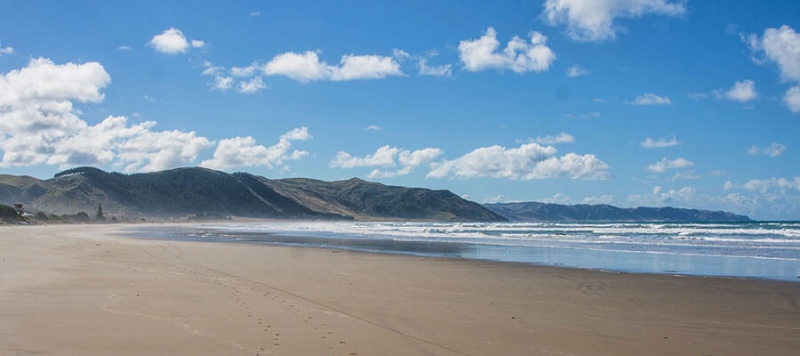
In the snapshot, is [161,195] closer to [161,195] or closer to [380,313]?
[161,195]

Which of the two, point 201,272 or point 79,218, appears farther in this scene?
point 79,218

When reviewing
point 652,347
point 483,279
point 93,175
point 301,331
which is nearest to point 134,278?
point 301,331

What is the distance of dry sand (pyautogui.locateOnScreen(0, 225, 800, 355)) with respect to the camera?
Result: 7.37 m

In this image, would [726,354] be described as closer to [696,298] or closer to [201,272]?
[696,298]

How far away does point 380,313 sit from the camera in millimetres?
9859

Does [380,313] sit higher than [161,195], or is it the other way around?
[161,195]

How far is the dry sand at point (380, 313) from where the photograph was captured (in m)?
7.37

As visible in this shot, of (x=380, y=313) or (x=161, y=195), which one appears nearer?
(x=380, y=313)

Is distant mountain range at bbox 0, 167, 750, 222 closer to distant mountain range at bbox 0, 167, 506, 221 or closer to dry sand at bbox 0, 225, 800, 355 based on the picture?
distant mountain range at bbox 0, 167, 506, 221

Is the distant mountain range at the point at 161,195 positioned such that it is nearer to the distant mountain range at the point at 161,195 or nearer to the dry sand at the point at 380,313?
the distant mountain range at the point at 161,195

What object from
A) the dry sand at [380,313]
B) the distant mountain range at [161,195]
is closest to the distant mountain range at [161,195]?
the distant mountain range at [161,195]

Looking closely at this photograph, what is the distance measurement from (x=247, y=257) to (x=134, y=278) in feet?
27.7

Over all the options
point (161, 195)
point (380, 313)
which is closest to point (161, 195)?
point (161, 195)

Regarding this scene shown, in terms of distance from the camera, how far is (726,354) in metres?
7.36
